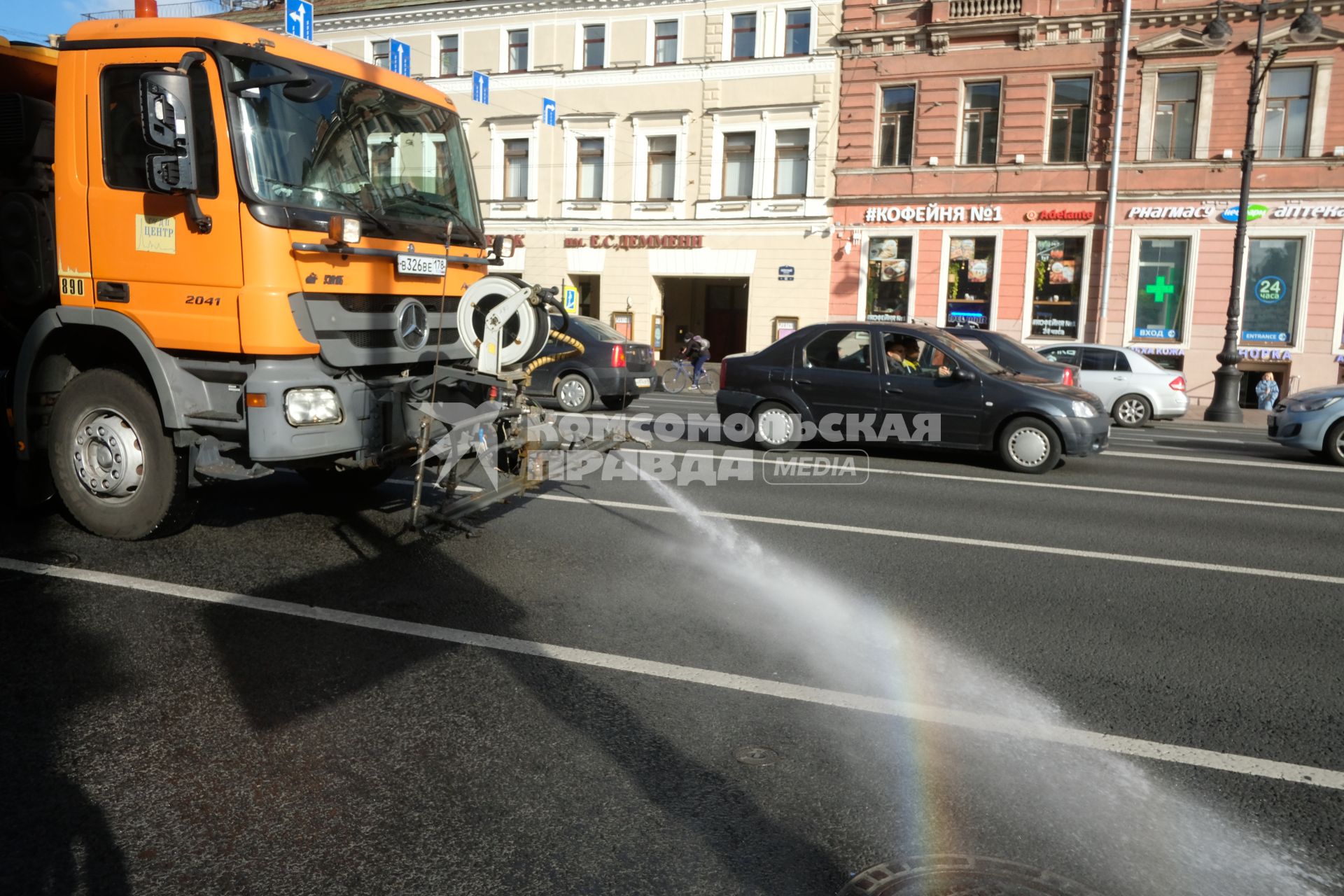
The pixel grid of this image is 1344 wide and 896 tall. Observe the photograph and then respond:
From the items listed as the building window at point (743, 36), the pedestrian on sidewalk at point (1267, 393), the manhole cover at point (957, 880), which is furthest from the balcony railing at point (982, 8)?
the manhole cover at point (957, 880)

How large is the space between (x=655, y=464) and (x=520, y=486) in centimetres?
417

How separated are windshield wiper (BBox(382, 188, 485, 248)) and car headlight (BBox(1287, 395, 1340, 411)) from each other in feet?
38.5

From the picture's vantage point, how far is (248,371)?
5.67m

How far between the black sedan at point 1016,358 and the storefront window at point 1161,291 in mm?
13090

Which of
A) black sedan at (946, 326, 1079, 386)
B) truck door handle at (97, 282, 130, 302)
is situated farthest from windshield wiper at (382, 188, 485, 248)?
black sedan at (946, 326, 1079, 386)

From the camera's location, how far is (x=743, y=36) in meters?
29.9

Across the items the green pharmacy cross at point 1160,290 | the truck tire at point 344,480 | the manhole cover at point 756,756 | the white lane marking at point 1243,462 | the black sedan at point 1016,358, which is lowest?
the manhole cover at point 756,756

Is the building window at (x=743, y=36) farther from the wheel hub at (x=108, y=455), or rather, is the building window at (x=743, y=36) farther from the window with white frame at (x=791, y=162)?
the wheel hub at (x=108, y=455)

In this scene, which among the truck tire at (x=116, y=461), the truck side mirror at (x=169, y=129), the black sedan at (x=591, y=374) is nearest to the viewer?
the truck side mirror at (x=169, y=129)

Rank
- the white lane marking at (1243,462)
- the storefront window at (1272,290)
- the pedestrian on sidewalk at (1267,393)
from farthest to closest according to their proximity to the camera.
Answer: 1. the storefront window at (1272,290)
2. the pedestrian on sidewalk at (1267,393)
3. the white lane marking at (1243,462)

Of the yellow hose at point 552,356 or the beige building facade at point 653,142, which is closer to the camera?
the yellow hose at point 552,356

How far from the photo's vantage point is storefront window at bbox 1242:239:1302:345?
2481 centimetres

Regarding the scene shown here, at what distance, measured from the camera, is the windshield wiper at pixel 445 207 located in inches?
255

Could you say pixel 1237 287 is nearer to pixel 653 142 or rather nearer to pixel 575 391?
pixel 575 391
